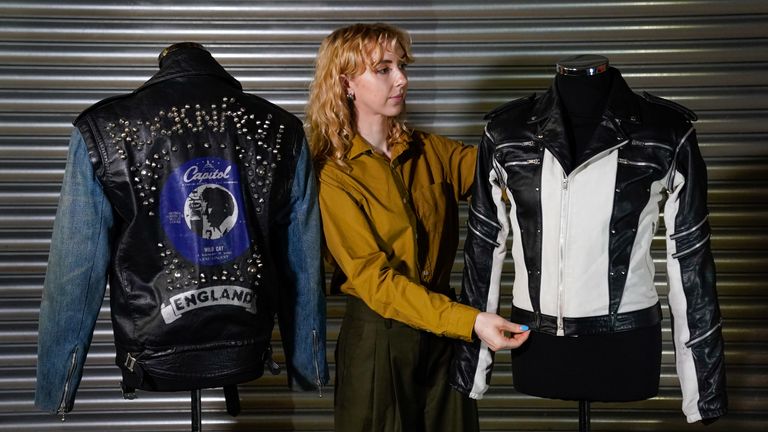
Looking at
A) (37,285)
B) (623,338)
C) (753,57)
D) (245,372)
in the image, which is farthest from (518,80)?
(37,285)

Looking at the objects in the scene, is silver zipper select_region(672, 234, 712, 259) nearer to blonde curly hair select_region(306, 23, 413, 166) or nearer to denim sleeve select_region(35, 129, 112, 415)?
blonde curly hair select_region(306, 23, 413, 166)

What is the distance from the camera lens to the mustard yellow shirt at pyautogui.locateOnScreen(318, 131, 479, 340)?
2.75m

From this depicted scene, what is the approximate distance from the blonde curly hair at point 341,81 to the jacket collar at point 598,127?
531mm

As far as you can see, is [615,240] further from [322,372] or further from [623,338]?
[322,372]

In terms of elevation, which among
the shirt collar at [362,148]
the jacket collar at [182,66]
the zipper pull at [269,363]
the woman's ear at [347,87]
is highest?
the jacket collar at [182,66]

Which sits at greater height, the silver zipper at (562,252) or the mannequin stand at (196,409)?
the silver zipper at (562,252)

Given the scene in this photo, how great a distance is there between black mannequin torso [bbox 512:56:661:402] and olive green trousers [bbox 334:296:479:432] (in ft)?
1.10

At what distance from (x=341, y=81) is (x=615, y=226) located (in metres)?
0.97

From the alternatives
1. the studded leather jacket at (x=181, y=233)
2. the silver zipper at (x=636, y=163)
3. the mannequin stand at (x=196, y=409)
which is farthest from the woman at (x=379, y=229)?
the silver zipper at (x=636, y=163)

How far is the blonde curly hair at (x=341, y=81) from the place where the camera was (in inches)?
115

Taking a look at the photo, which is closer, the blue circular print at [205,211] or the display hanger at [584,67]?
the blue circular print at [205,211]

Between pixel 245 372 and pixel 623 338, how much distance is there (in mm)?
1045

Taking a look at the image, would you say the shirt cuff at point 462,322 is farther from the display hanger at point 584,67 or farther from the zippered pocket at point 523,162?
the display hanger at point 584,67

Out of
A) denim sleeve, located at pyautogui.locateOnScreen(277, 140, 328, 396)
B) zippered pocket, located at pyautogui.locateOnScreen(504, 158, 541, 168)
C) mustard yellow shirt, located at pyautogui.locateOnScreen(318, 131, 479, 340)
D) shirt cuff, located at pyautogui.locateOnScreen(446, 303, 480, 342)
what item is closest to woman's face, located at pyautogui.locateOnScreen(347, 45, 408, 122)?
mustard yellow shirt, located at pyautogui.locateOnScreen(318, 131, 479, 340)
